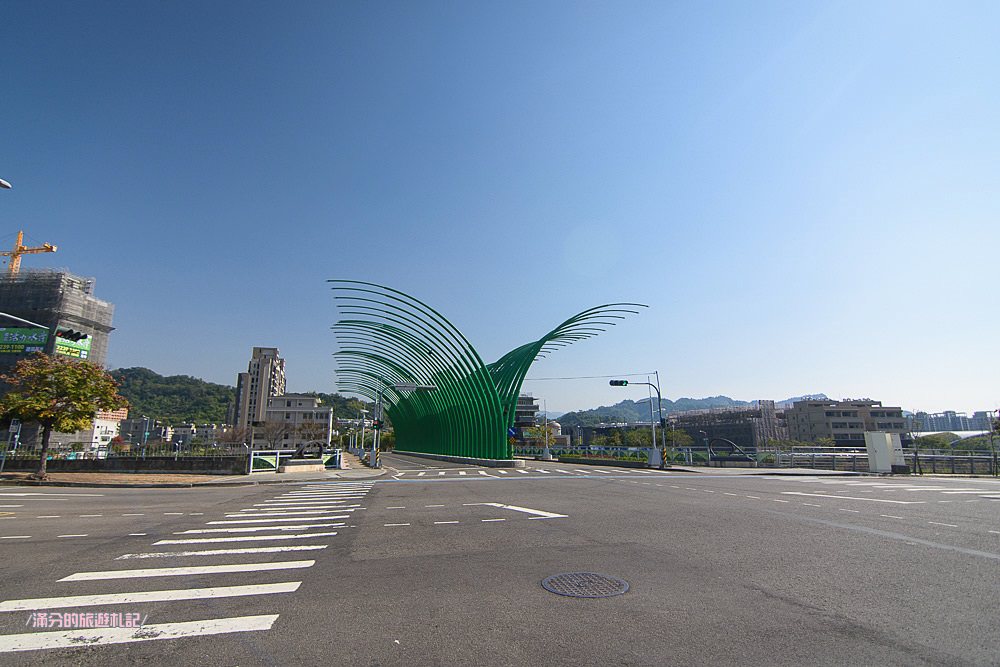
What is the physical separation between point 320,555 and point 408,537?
1784 mm

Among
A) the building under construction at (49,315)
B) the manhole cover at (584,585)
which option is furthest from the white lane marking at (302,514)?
the building under construction at (49,315)

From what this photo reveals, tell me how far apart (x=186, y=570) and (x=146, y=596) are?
1.10 m

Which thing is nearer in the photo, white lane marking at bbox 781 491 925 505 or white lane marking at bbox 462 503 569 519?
white lane marking at bbox 462 503 569 519

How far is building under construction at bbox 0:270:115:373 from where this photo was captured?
7731cm

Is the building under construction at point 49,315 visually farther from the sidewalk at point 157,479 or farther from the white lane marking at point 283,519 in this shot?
the white lane marking at point 283,519

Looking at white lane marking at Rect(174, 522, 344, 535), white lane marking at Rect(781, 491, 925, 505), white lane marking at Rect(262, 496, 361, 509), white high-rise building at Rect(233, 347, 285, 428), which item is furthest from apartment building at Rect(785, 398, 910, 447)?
white high-rise building at Rect(233, 347, 285, 428)

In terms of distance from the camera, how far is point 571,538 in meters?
8.38

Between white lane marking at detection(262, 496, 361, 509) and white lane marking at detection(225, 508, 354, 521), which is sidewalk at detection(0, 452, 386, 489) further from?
white lane marking at detection(225, 508, 354, 521)

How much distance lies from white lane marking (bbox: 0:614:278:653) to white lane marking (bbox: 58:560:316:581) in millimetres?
1881

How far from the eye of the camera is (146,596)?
5.45 metres

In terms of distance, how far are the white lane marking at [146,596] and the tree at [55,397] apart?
2310cm

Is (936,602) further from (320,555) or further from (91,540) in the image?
(91,540)

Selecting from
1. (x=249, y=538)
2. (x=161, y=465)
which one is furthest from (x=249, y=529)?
(x=161, y=465)

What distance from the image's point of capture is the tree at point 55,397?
23.1 m
